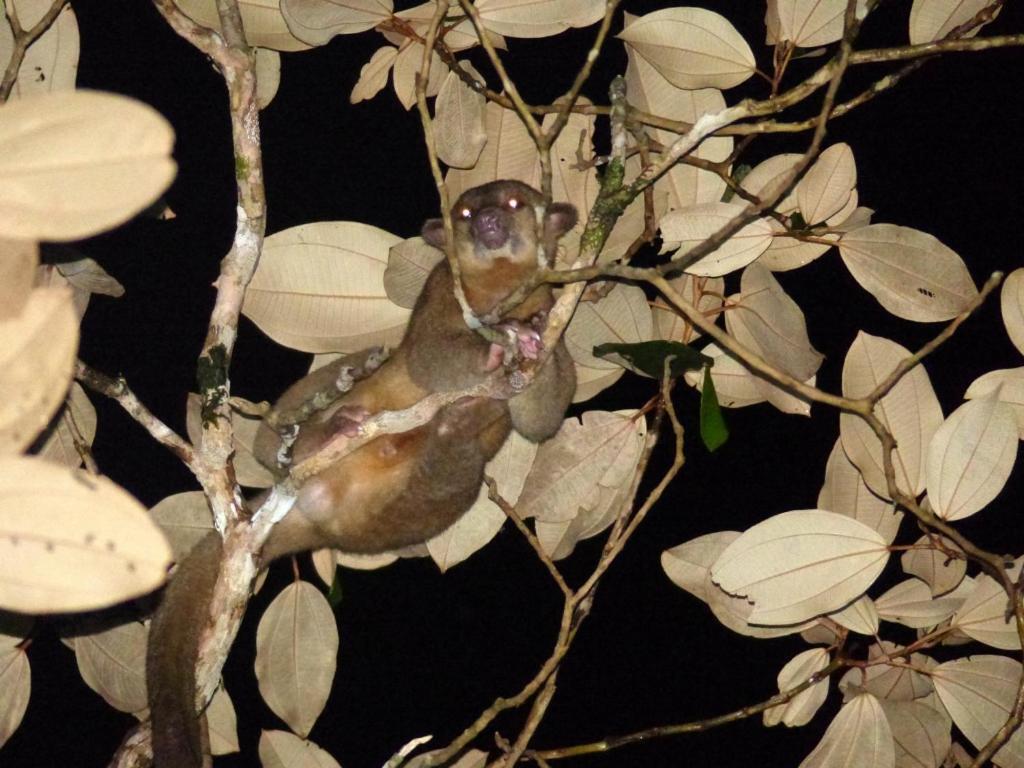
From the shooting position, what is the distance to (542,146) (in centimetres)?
217

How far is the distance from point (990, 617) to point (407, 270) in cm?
186

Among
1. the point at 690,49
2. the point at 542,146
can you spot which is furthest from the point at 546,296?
the point at 542,146

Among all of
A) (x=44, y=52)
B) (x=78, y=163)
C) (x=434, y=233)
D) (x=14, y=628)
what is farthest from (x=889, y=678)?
(x=44, y=52)

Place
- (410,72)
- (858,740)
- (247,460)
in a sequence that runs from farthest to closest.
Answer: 1. (247,460)
2. (410,72)
3. (858,740)

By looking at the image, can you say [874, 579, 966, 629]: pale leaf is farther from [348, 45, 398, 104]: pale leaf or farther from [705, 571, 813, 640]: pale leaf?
[348, 45, 398, 104]: pale leaf

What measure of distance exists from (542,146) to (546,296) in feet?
4.28

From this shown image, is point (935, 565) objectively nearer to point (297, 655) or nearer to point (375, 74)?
point (297, 655)

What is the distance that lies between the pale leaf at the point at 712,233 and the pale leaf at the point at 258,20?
1.16 m

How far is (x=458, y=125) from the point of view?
2906mm

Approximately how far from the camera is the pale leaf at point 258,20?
2791 mm

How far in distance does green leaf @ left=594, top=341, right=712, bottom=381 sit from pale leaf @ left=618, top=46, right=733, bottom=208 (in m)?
0.49

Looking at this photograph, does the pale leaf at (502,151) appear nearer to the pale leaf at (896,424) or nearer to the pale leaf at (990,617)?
the pale leaf at (896,424)

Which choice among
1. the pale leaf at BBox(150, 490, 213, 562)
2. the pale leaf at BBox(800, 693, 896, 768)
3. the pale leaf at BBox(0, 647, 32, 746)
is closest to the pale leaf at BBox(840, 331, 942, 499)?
the pale leaf at BBox(800, 693, 896, 768)

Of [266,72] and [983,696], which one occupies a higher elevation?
[266,72]
